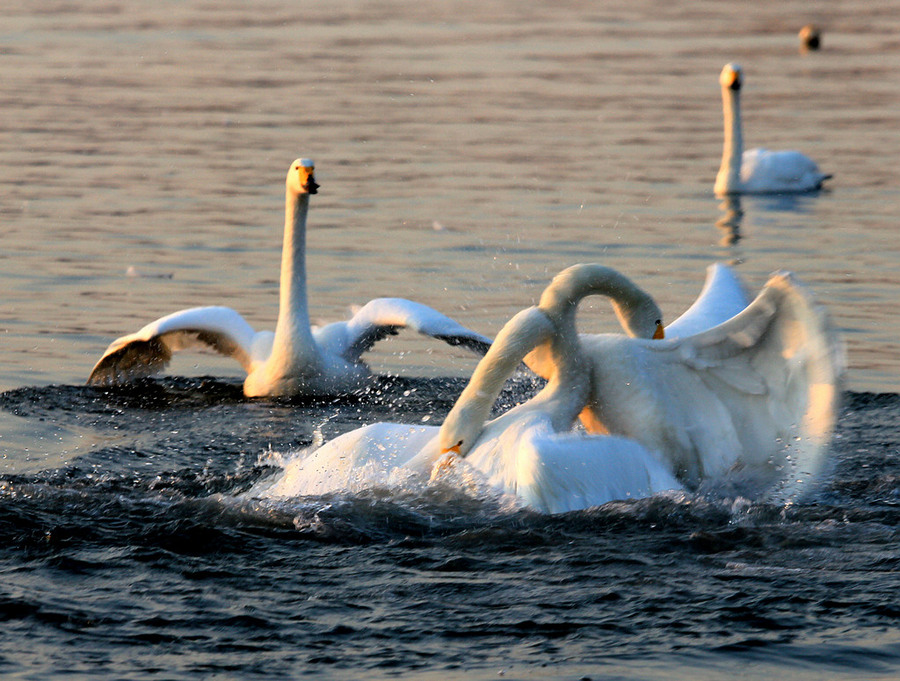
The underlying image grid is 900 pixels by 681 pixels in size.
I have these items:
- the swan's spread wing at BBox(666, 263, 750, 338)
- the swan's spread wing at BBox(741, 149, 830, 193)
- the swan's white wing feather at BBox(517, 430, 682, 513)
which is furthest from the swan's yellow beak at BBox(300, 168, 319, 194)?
the swan's spread wing at BBox(741, 149, 830, 193)

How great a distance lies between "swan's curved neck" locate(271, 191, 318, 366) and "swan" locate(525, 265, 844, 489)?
3.26 metres

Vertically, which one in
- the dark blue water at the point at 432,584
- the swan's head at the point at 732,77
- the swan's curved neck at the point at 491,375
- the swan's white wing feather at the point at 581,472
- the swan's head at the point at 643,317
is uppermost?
the swan's head at the point at 732,77

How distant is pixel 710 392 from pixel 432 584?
6.41 feet

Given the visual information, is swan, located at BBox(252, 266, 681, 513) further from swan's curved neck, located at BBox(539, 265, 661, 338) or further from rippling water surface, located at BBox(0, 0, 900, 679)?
rippling water surface, located at BBox(0, 0, 900, 679)

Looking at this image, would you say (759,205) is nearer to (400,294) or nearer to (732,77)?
(732,77)

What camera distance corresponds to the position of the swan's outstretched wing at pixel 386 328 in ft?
33.2

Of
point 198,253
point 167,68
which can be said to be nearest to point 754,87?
point 167,68

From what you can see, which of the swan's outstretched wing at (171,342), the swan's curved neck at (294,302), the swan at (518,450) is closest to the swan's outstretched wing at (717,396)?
the swan at (518,450)

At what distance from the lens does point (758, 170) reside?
16.8 m

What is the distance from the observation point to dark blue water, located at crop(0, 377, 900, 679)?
5543 mm

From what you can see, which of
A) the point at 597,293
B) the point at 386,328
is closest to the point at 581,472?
the point at 597,293

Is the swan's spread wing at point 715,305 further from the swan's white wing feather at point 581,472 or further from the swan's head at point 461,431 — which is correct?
the swan's head at point 461,431

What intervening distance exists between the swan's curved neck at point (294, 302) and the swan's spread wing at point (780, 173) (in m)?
6.91

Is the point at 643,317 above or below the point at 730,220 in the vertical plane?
below
